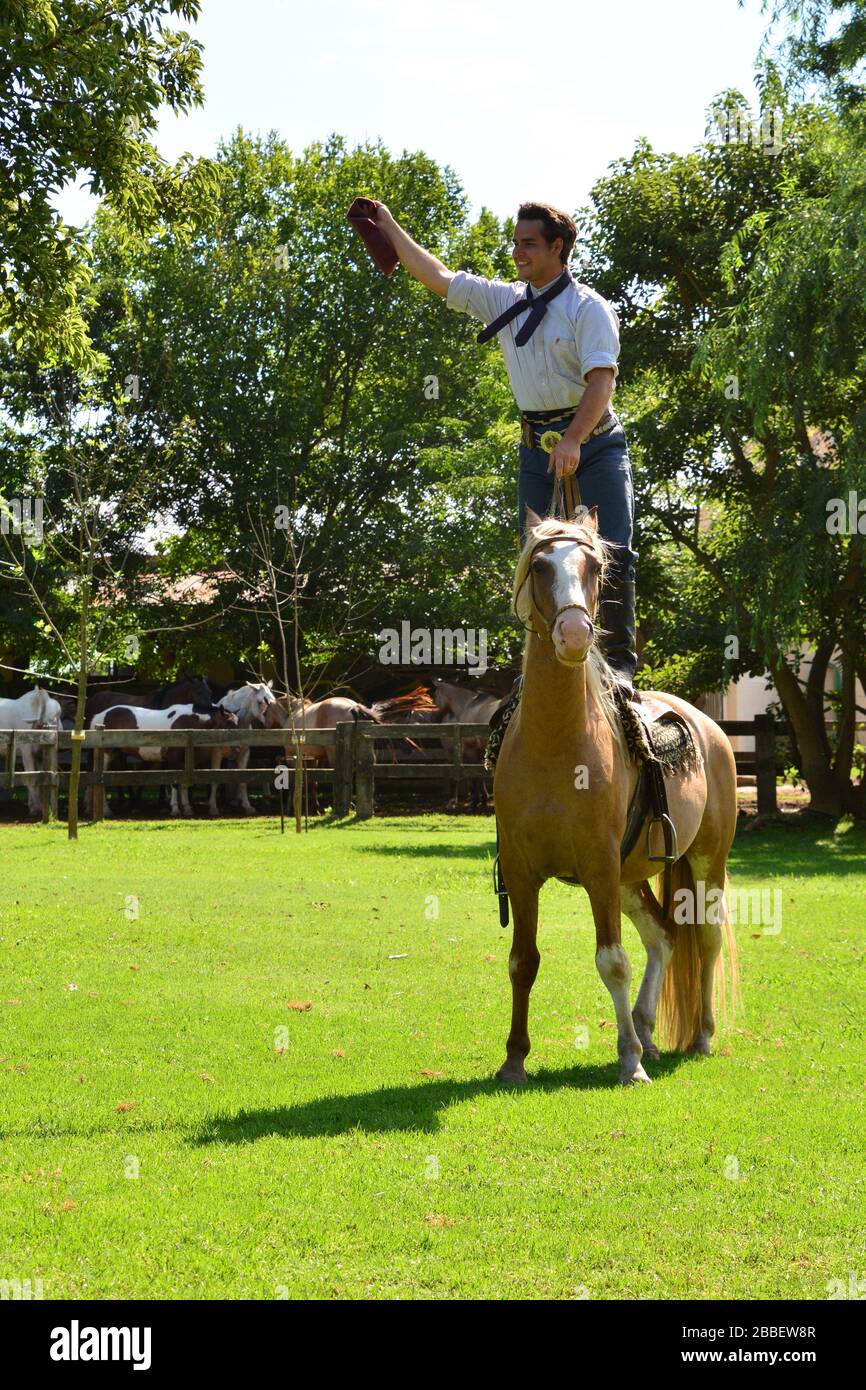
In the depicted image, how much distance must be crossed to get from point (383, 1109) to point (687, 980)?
7.64 feet

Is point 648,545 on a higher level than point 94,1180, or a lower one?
higher

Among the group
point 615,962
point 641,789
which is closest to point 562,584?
point 641,789

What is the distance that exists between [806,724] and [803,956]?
13.9 m

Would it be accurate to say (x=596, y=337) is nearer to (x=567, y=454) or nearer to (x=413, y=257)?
(x=567, y=454)

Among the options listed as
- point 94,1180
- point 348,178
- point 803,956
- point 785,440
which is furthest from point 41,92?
→ point 348,178

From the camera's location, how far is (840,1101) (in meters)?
6.20

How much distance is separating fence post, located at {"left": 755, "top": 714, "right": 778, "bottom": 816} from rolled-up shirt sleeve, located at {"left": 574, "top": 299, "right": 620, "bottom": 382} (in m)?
17.9

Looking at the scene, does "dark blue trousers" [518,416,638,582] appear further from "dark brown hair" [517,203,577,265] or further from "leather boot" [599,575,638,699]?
"dark brown hair" [517,203,577,265]

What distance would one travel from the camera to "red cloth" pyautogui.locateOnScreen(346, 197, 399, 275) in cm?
675

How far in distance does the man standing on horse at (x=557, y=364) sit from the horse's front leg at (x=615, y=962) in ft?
3.50

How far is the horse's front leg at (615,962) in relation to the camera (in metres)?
6.38

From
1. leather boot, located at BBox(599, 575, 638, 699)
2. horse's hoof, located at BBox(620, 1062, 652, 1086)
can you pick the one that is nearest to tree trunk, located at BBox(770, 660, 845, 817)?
leather boot, located at BBox(599, 575, 638, 699)

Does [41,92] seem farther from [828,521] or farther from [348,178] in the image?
[348,178]
